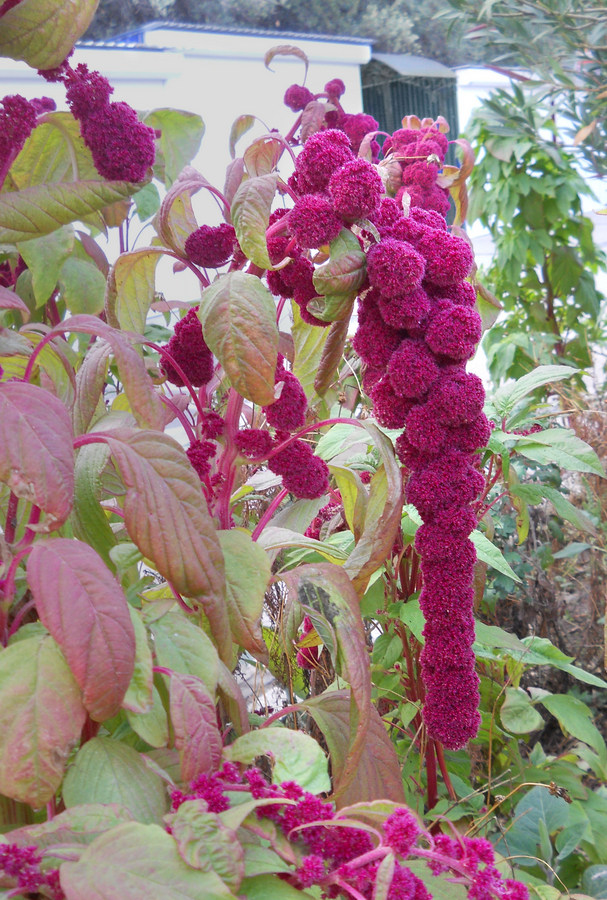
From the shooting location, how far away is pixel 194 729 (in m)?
0.43

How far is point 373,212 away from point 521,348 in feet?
6.22

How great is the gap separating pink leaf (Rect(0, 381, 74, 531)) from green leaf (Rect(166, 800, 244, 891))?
0.17 metres

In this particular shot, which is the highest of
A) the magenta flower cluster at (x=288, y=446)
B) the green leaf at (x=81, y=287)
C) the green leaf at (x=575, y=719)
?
the green leaf at (x=81, y=287)

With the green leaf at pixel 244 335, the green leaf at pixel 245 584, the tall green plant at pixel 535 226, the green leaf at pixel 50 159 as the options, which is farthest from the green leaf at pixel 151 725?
the tall green plant at pixel 535 226

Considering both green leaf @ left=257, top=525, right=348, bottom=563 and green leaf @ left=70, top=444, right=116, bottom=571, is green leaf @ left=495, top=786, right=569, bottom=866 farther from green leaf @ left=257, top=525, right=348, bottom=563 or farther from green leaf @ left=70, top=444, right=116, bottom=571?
green leaf @ left=70, top=444, right=116, bottom=571

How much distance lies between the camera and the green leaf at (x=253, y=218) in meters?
0.55

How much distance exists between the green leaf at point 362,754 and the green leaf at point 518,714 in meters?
0.40

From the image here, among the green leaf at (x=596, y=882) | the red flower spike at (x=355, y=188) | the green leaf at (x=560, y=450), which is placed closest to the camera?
the red flower spike at (x=355, y=188)

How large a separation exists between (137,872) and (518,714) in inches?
30.1

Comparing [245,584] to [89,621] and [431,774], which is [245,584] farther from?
[431,774]

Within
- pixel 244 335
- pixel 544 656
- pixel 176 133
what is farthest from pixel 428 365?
pixel 544 656

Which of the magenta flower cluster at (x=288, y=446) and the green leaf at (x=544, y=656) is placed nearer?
the magenta flower cluster at (x=288, y=446)

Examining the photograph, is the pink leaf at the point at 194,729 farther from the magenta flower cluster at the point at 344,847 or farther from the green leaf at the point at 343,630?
the green leaf at the point at 343,630

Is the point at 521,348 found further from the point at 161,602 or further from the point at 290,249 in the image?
the point at 161,602
